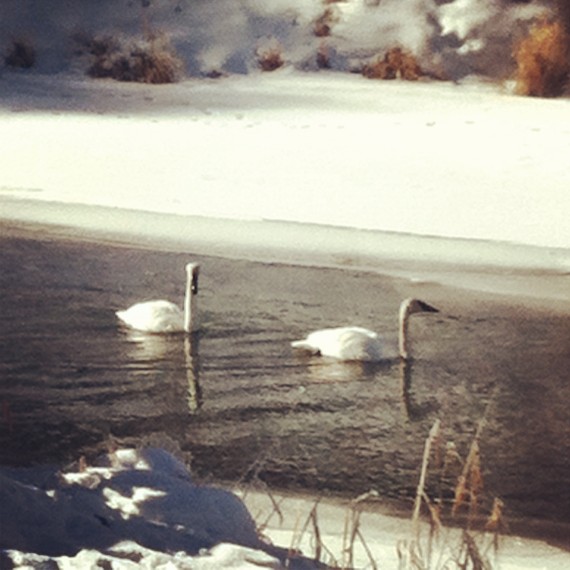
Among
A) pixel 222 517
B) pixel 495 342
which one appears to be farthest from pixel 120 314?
pixel 222 517

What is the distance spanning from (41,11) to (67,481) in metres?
14.2

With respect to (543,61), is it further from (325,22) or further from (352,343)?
(352,343)

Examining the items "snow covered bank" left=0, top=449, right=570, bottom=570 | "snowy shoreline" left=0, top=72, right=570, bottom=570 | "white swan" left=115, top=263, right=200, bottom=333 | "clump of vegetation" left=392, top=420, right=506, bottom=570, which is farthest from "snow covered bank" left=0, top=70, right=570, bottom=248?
"snow covered bank" left=0, top=449, right=570, bottom=570

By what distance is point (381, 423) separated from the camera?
15.9 feet

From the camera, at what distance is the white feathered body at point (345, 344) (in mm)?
5555

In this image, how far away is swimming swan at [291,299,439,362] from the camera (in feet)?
18.2

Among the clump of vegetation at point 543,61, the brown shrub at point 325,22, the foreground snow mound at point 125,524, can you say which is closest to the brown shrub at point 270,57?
the brown shrub at point 325,22

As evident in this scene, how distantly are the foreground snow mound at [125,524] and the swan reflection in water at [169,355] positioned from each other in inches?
92.8

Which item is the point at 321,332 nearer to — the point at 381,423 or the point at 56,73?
the point at 381,423

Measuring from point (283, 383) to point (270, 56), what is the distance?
935 centimetres

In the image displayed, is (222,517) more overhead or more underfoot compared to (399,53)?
more underfoot

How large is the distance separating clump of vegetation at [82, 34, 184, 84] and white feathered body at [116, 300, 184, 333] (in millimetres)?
8209

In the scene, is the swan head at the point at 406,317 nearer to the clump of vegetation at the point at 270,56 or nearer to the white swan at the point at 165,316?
the white swan at the point at 165,316

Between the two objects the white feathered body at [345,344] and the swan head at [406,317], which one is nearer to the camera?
the white feathered body at [345,344]
